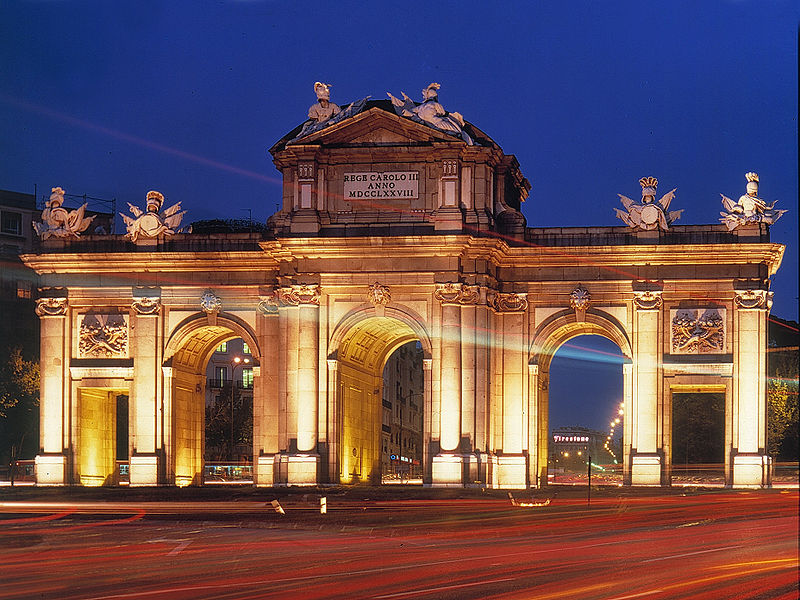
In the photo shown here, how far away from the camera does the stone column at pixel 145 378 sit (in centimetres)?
5838

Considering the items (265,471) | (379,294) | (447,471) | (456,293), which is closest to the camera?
(447,471)

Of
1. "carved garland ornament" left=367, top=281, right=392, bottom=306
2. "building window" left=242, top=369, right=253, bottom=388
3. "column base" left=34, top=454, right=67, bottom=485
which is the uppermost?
"carved garland ornament" left=367, top=281, right=392, bottom=306

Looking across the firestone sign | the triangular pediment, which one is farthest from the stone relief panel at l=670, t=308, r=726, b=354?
the triangular pediment

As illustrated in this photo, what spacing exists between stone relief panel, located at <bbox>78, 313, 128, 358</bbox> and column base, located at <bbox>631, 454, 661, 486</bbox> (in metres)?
21.5

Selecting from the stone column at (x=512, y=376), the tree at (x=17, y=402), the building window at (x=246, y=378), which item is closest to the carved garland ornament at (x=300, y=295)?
the stone column at (x=512, y=376)

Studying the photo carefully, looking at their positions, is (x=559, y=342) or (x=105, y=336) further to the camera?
(x=559, y=342)

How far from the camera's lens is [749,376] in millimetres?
55281

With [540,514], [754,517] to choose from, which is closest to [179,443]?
[540,514]

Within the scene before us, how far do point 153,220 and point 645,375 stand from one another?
833 inches

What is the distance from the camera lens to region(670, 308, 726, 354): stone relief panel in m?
55.8

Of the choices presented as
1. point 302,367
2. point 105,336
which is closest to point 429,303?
point 302,367

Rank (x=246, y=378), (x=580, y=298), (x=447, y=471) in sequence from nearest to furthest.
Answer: (x=447, y=471)
(x=580, y=298)
(x=246, y=378)

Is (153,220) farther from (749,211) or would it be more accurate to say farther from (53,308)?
(749,211)

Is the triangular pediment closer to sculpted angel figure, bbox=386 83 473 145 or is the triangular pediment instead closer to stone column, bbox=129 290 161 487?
sculpted angel figure, bbox=386 83 473 145
